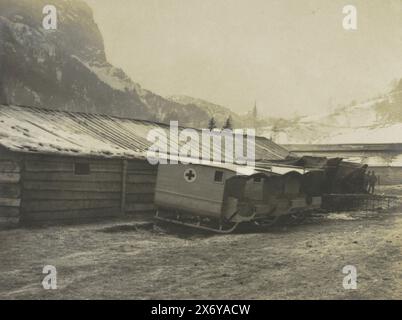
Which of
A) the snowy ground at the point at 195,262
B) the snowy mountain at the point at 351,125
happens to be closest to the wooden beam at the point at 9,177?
the snowy ground at the point at 195,262

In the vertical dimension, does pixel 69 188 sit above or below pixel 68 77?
below

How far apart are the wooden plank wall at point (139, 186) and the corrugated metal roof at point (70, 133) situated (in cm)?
65

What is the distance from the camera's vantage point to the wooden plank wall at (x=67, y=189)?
15.7 meters

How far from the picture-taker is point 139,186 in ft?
63.7

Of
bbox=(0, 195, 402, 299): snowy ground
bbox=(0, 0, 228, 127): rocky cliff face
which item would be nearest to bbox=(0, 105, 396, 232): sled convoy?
bbox=(0, 195, 402, 299): snowy ground

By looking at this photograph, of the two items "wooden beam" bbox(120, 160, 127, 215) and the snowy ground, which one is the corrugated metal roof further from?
the snowy ground

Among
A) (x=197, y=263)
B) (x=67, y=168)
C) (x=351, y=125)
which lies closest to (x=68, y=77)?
(x=67, y=168)

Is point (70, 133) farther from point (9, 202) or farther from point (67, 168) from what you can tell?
point (9, 202)

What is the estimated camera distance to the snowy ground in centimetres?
834

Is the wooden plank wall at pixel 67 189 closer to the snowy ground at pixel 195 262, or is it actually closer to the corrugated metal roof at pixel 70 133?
the corrugated metal roof at pixel 70 133

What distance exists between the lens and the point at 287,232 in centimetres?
1612

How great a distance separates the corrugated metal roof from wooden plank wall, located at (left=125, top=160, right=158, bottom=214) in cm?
65

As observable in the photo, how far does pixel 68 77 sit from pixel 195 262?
6855 cm

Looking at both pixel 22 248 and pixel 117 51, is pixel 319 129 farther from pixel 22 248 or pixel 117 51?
pixel 22 248
